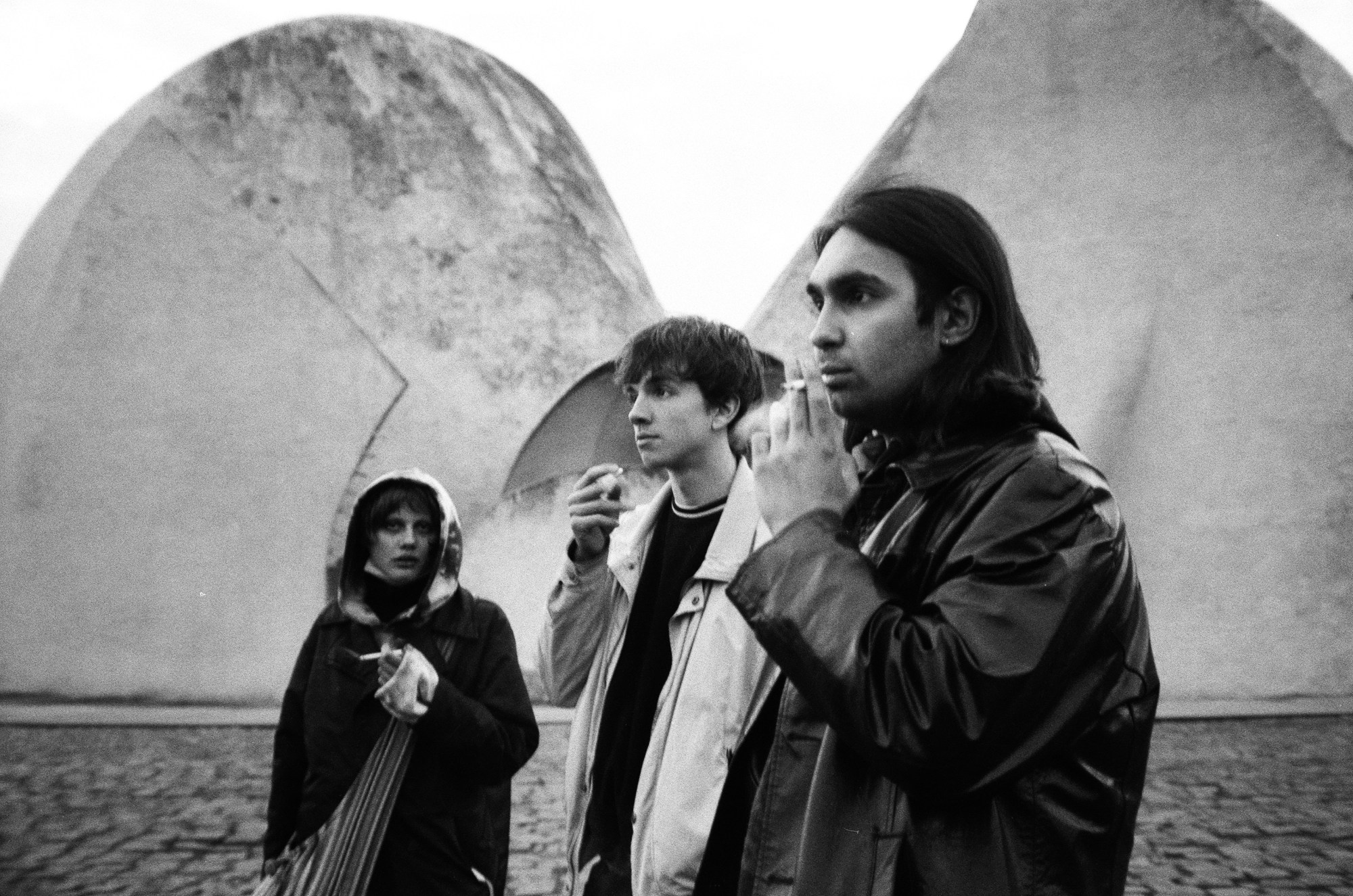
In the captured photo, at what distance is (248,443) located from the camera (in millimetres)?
11492

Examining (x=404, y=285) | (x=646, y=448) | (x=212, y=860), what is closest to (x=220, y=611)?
(x=404, y=285)

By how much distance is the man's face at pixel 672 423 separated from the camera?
254 centimetres

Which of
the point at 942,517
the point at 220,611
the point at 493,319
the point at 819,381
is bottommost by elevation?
the point at 220,611

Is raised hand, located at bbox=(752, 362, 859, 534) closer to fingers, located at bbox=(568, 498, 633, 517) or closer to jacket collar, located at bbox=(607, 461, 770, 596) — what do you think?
jacket collar, located at bbox=(607, 461, 770, 596)

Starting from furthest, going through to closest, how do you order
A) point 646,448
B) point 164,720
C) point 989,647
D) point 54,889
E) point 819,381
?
point 164,720 < point 54,889 < point 646,448 < point 819,381 < point 989,647

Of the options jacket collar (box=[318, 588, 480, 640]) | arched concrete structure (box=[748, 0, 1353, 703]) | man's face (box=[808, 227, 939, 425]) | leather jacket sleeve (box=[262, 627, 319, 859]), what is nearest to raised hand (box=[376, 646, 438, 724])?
jacket collar (box=[318, 588, 480, 640])

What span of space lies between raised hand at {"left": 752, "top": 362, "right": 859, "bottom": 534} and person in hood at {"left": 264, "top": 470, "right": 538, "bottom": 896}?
5.01 feet

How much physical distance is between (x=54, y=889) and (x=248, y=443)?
282 inches

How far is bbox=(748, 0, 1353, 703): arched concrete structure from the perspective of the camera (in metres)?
10.3

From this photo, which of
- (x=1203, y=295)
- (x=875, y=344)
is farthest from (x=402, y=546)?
(x=1203, y=295)

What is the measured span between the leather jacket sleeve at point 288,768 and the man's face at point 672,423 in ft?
3.57

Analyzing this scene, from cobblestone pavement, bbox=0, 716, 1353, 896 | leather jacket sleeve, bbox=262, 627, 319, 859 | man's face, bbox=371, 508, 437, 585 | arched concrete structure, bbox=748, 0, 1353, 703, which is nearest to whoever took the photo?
leather jacket sleeve, bbox=262, 627, 319, 859

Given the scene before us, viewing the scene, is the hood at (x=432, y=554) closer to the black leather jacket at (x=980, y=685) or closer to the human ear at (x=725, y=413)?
the human ear at (x=725, y=413)

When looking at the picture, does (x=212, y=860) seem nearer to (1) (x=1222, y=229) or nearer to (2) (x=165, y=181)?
(2) (x=165, y=181)
